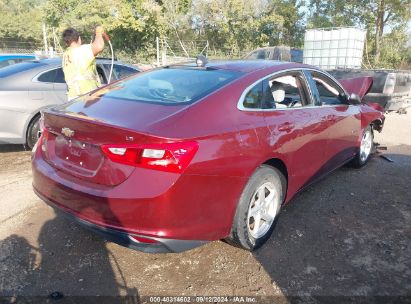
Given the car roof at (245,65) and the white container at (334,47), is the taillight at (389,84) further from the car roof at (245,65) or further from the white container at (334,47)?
the white container at (334,47)

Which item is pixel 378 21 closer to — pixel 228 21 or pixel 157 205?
pixel 228 21

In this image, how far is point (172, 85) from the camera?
3.27 metres

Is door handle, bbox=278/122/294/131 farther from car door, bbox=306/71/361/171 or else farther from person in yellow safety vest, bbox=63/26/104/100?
person in yellow safety vest, bbox=63/26/104/100

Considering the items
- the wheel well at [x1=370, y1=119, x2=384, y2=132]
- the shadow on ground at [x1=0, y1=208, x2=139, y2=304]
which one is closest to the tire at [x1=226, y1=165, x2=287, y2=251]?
the shadow on ground at [x1=0, y1=208, x2=139, y2=304]

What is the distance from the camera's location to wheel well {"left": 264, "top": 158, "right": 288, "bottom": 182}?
3.19 m

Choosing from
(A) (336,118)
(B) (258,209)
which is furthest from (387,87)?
(B) (258,209)

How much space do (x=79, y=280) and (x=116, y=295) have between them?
13.4 inches

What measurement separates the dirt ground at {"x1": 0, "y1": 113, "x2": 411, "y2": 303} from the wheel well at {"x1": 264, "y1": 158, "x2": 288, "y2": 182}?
1.89 feet

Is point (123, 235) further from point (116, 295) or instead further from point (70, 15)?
point (70, 15)

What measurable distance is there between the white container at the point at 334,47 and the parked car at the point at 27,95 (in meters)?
11.6

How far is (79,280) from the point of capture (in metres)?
2.79

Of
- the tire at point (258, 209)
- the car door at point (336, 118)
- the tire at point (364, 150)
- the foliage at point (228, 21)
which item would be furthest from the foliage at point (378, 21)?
the tire at point (258, 209)

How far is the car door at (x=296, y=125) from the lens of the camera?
320 centimetres

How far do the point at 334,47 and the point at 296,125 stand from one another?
1308 cm
